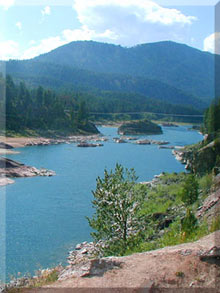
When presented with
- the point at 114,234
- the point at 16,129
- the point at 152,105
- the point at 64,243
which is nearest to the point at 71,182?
the point at 64,243

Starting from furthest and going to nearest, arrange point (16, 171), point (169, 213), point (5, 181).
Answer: point (16, 171) < point (5, 181) < point (169, 213)

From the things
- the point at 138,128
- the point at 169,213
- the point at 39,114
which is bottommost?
the point at 169,213

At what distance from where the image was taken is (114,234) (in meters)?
15.6

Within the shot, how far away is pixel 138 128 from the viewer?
100 metres

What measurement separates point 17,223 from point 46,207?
13.8ft

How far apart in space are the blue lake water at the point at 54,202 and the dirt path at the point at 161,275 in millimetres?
10193

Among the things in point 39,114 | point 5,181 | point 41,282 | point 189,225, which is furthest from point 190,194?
point 39,114

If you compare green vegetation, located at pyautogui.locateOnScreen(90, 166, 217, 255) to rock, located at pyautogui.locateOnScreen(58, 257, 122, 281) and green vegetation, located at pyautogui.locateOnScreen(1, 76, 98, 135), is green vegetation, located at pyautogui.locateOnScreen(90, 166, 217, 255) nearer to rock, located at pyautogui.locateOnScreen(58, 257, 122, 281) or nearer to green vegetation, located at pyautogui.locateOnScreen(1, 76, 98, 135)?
rock, located at pyautogui.locateOnScreen(58, 257, 122, 281)

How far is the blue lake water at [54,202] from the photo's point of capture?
2038 cm

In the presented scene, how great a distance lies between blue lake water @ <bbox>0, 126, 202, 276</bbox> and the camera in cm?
2038

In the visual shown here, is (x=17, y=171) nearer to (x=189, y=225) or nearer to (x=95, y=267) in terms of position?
(x=189, y=225)

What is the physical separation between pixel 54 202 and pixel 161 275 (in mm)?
22507

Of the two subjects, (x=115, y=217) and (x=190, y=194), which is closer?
(x=115, y=217)

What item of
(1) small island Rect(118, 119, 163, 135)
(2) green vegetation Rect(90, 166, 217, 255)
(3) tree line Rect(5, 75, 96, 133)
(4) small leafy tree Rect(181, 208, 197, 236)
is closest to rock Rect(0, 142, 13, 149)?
(3) tree line Rect(5, 75, 96, 133)
